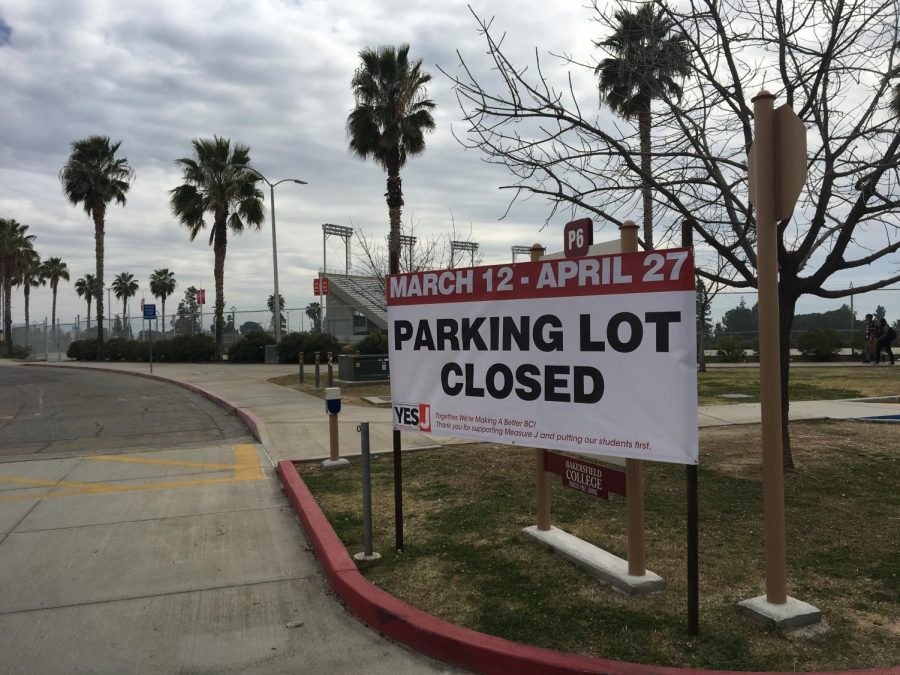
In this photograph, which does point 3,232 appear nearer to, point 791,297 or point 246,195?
point 246,195

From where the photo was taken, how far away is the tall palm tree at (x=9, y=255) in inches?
2196

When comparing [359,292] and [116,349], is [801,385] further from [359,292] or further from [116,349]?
[359,292]

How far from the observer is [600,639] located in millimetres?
3641

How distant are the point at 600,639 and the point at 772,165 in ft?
9.35

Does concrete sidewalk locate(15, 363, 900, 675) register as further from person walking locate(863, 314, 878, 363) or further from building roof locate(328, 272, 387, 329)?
building roof locate(328, 272, 387, 329)

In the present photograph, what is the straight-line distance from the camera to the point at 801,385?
16.7 metres

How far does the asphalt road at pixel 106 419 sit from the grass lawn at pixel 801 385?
307cm

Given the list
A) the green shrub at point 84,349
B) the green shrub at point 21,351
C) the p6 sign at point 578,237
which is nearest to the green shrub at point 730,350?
the p6 sign at point 578,237

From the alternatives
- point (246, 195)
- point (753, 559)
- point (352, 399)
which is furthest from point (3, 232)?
point (753, 559)

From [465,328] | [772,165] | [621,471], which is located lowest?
[621,471]

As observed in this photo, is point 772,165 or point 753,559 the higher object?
point 772,165

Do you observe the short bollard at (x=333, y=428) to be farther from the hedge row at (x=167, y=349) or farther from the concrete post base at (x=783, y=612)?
the hedge row at (x=167, y=349)

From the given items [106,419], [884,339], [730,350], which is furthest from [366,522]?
[730,350]

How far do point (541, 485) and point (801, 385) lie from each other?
45.7ft
